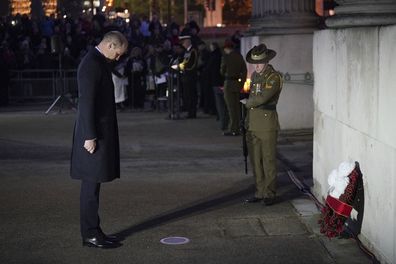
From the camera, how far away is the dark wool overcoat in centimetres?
761

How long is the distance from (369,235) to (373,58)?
1.62m

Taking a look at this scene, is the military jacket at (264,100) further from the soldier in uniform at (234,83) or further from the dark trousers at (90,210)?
the soldier in uniform at (234,83)

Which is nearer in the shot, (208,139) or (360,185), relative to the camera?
(360,185)

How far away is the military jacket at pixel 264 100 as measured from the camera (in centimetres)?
946

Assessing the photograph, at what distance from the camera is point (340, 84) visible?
8469mm

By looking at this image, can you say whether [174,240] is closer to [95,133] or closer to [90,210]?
[90,210]

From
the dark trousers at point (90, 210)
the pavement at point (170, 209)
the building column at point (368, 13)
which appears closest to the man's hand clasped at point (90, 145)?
the dark trousers at point (90, 210)

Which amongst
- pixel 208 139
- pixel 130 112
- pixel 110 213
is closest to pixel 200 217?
pixel 110 213

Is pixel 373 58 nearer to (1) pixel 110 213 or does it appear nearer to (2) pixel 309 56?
(1) pixel 110 213

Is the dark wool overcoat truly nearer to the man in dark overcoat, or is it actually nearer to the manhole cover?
the man in dark overcoat

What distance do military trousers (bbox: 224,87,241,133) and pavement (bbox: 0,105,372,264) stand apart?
0.68m

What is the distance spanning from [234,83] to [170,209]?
7241 millimetres

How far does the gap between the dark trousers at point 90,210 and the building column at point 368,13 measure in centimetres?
299

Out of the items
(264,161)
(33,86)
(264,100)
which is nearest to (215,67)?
(33,86)
